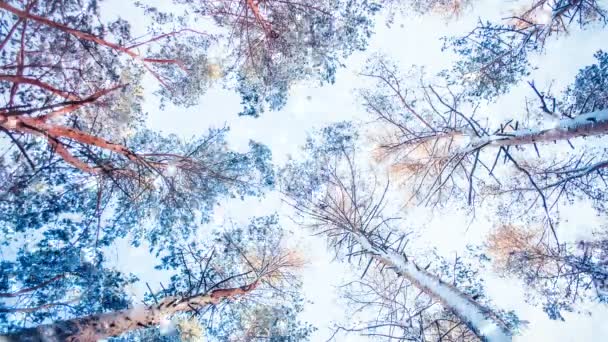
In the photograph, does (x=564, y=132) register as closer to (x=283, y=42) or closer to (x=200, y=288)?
(x=283, y=42)

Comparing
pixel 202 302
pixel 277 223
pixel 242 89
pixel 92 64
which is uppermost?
pixel 242 89

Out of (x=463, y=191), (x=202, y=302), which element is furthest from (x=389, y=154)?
(x=202, y=302)

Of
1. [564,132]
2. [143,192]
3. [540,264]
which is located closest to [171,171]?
[143,192]

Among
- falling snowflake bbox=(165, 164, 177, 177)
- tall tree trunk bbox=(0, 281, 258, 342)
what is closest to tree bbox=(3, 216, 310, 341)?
tall tree trunk bbox=(0, 281, 258, 342)

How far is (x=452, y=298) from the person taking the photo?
4.89 metres

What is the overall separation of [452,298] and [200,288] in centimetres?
607

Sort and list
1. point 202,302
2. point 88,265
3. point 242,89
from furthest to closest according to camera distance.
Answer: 1. point 242,89
2. point 88,265
3. point 202,302

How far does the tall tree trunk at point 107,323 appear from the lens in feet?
15.0

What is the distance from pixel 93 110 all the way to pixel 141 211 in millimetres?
2359

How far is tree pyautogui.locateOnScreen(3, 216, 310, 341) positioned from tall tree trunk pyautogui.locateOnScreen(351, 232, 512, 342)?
1983 mm

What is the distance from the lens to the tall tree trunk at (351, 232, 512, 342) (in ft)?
13.2

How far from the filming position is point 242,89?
920 centimetres

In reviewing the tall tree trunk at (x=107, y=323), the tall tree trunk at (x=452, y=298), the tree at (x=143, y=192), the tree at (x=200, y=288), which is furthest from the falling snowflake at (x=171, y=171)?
the tall tree trunk at (x=452, y=298)

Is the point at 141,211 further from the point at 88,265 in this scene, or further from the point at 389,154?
the point at 389,154
